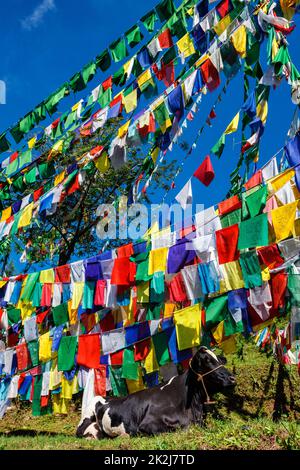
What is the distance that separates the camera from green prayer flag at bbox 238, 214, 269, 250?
7.99 meters

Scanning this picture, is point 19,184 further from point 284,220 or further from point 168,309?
point 284,220

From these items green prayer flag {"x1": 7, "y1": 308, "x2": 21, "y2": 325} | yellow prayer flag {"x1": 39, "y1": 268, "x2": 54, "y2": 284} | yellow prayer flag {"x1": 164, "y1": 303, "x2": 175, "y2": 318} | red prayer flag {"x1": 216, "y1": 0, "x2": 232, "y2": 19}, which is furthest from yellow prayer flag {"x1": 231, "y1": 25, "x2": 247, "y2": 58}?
green prayer flag {"x1": 7, "y1": 308, "x2": 21, "y2": 325}

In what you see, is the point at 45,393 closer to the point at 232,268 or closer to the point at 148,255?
the point at 148,255

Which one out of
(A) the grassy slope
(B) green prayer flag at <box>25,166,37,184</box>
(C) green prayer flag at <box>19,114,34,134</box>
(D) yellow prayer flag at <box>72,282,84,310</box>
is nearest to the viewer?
(A) the grassy slope

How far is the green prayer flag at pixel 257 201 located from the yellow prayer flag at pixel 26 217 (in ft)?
18.2

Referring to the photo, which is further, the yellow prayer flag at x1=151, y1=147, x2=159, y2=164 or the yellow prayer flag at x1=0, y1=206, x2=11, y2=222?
the yellow prayer flag at x1=0, y1=206, x2=11, y2=222

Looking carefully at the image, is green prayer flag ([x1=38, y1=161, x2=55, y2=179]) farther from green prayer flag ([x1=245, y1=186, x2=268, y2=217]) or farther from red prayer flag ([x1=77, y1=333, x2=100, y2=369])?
green prayer flag ([x1=245, y1=186, x2=268, y2=217])

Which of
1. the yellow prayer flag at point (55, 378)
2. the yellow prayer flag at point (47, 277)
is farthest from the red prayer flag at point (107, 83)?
the yellow prayer flag at point (55, 378)

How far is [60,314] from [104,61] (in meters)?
6.32

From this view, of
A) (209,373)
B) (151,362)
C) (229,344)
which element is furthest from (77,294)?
(209,373)

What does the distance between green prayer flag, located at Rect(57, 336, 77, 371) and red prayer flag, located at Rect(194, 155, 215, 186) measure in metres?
4.22

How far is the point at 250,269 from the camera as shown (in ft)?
27.0
